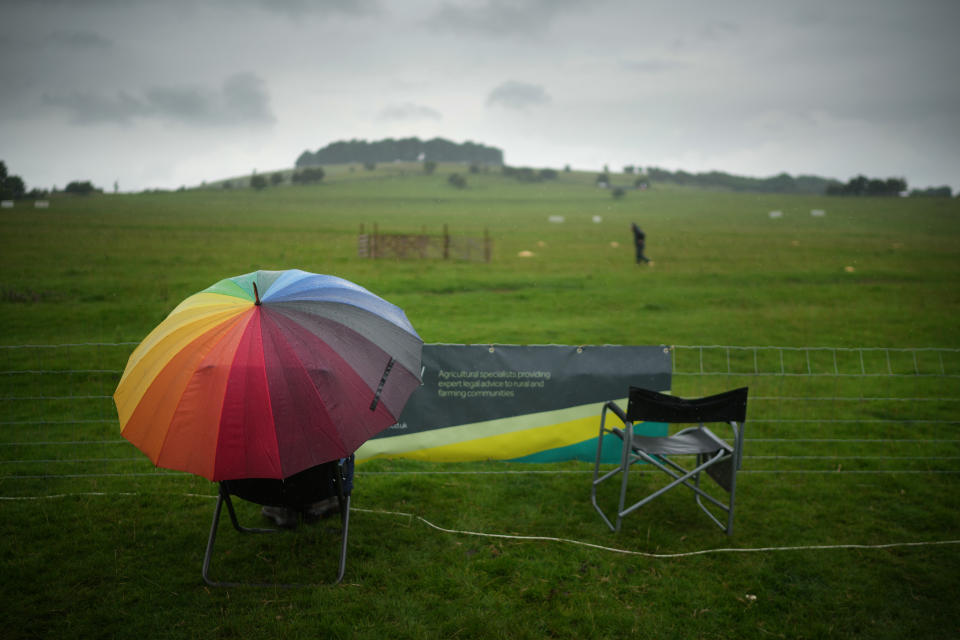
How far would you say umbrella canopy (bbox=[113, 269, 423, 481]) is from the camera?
3.31 meters

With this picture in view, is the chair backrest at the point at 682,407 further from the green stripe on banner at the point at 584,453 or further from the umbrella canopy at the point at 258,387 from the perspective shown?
the umbrella canopy at the point at 258,387

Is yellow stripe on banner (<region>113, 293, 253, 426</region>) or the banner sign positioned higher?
yellow stripe on banner (<region>113, 293, 253, 426</region>)

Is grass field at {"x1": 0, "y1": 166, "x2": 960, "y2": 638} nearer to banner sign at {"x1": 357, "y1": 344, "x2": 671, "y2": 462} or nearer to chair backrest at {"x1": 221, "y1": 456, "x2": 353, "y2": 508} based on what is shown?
banner sign at {"x1": 357, "y1": 344, "x2": 671, "y2": 462}

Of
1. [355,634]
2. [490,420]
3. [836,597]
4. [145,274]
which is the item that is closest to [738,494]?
→ [836,597]

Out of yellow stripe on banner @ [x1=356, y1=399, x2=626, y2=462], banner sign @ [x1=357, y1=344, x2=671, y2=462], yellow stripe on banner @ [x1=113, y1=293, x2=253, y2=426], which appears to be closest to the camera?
yellow stripe on banner @ [x1=113, y1=293, x2=253, y2=426]

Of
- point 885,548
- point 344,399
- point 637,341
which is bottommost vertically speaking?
point 885,548

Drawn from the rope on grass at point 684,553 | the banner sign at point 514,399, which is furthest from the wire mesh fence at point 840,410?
the rope on grass at point 684,553

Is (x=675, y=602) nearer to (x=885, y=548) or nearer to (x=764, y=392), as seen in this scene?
(x=885, y=548)

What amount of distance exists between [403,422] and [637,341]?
7.28m

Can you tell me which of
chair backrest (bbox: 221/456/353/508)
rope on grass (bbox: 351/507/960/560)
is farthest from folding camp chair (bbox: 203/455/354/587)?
rope on grass (bbox: 351/507/960/560)

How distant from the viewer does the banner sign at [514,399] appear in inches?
237

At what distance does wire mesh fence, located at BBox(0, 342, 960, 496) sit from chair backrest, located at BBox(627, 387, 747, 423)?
3.53 feet

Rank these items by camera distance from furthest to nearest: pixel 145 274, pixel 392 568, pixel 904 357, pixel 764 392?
pixel 145 274, pixel 904 357, pixel 764 392, pixel 392 568

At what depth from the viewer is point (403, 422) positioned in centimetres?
608
